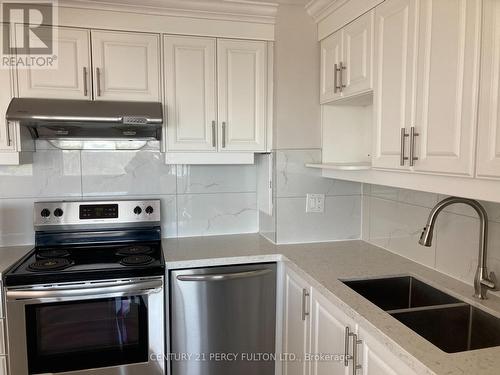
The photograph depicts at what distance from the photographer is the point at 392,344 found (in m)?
1.17

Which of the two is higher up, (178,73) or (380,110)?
(178,73)

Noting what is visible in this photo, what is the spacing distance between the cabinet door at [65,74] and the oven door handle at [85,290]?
998mm

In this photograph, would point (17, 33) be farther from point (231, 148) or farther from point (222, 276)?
point (222, 276)

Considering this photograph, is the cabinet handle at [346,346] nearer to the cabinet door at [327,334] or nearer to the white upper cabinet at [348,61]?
the cabinet door at [327,334]

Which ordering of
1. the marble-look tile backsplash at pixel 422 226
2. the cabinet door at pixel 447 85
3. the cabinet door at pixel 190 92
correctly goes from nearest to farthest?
the cabinet door at pixel 447 85, the marble-look tile backsplash at pixel 422 226, the cabinet door at pixel 190 92

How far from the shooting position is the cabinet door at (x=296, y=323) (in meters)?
1.84

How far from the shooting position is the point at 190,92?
222cm

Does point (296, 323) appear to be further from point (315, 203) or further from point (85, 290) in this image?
Answer: point (85, 290)

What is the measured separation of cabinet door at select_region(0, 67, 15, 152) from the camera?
2.00 metres

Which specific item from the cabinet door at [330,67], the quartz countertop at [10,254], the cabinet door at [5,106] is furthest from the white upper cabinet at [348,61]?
the quartz countertop at [10,254]

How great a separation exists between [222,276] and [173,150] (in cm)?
77

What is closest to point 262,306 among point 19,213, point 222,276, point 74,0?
point 222,276

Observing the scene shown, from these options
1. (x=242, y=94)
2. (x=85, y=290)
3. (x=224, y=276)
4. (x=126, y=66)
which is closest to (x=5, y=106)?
(x=126, y=66)

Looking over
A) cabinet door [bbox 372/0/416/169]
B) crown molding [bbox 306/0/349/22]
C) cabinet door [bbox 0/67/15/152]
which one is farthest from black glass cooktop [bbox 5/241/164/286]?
crown molding [bbox 306/0/349/22]
